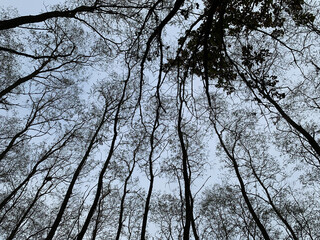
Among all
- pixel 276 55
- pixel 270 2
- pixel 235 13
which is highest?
pixel 276 55

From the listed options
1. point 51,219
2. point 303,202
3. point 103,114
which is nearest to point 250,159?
point 303,202

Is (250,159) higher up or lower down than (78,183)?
higher up

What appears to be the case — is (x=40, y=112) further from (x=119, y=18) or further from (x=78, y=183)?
(x=119, y=18)

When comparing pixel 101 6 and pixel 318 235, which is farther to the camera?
pixel 318 235

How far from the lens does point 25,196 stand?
1522cm

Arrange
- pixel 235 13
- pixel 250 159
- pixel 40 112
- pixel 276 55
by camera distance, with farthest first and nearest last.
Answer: pixel 250 159 < pixel 40 112 < pixel 276 55 < pixel 235 13

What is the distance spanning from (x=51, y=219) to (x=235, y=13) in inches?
798

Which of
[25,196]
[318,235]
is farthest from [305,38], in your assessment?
[25,196]

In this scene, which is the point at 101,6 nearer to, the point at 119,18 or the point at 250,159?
the point at 119,18

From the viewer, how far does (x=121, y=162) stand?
14734mm

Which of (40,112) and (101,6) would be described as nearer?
(101,6)

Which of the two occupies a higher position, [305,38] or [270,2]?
[305,38]

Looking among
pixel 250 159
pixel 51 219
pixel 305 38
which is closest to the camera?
pixel 305 38

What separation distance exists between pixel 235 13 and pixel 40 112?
41.5 feet
